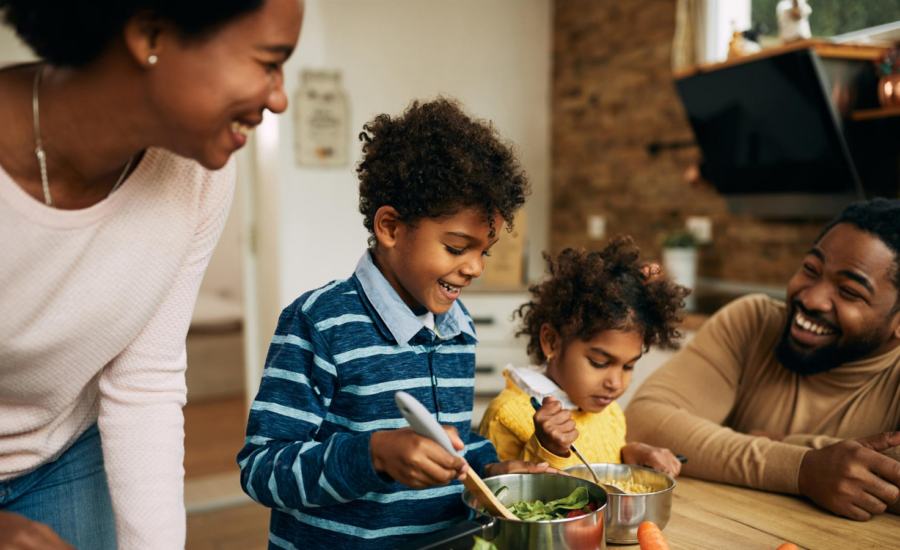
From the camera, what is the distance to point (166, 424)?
36.8 inches

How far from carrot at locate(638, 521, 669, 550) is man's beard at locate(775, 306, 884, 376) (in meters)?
0.67

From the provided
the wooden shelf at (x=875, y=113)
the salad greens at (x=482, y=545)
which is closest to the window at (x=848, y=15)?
the wooden shelf at (x=875, y=113)

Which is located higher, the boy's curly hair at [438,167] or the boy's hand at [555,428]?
the boy's curly hair at [438,167]

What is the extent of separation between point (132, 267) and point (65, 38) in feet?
0.84

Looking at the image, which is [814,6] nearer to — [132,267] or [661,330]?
[661,330]

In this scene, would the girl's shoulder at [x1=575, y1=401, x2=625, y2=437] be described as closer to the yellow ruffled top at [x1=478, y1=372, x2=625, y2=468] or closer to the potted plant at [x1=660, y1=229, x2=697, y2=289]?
the yellow ruffled top at [x1=478, y1=372, x2=625, y2=468]

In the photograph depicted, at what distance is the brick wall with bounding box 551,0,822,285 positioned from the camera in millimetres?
3473

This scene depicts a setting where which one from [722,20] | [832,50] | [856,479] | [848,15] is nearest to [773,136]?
[832,50]

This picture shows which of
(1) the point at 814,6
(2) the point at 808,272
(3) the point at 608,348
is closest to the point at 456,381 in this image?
(3) the point at 608,348

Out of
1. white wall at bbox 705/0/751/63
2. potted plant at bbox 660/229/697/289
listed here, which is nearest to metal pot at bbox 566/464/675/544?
potted plant at bbox 660/229/697/289

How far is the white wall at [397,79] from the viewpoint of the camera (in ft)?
13.0

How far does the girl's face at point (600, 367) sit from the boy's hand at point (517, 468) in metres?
0.25

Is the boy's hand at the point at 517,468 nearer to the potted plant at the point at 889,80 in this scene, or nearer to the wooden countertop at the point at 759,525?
the wooden countertop at the point at 759,525

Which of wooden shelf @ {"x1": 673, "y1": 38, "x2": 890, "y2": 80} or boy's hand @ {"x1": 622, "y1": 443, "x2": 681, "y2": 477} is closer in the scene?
boy's hand @ {"x1": 622, "y1": 443, "x2": 681, "y2": 477}
